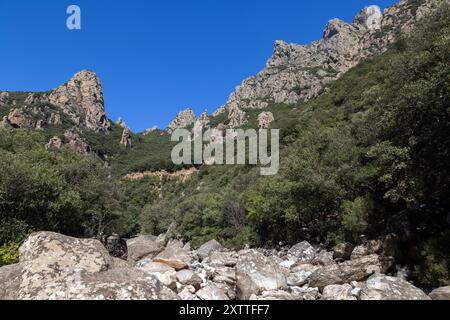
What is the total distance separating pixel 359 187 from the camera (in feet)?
93.9

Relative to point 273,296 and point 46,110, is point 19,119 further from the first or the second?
point 273,296

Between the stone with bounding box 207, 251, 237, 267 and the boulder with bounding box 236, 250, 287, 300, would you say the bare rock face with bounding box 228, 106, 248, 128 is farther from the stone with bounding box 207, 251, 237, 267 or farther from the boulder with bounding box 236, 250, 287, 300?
the boulder with bounding box 236, 250, 287, 300

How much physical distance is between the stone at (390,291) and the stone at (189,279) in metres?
5.40

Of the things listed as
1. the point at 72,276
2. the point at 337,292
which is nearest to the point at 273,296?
the point at 337,292

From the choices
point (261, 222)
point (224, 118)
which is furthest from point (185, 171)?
point (261, 222)

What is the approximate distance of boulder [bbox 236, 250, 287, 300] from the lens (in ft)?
40.4

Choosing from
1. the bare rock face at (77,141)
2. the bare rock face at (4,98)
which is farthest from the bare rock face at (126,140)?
the bare rock face at (4,98)

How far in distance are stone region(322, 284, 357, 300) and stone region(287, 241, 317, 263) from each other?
36.8ft

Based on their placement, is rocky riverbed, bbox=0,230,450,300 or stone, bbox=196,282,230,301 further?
stone, bbox=196,282,230,301

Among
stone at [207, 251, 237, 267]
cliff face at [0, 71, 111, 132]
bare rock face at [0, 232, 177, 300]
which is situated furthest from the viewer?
cliff face at [0, 71, 111, 132]

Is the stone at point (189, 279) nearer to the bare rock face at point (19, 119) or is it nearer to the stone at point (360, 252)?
the stone at point (360, 252)

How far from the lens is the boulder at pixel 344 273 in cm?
1441

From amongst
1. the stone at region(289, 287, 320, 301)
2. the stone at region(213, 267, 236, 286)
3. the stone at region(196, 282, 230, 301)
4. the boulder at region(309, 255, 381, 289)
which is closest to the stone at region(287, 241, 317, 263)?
the boulder at region(309, 255, 381, 289)

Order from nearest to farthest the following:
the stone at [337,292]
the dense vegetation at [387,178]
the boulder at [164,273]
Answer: the boulder at [164,273]
the stone at [337,292]
the dense vegetation at [387,178]
